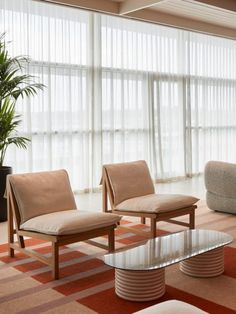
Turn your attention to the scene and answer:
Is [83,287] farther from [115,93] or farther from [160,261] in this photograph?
[115,93]

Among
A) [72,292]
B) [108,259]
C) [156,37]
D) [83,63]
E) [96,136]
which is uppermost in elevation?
[156,37]

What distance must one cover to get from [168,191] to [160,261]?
4.87 metres

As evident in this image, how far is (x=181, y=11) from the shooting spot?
677 centimetres

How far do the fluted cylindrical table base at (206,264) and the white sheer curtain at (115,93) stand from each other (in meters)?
4.01

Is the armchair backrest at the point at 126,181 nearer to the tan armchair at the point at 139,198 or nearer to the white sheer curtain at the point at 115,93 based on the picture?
the tan armchair at the point at 139,198

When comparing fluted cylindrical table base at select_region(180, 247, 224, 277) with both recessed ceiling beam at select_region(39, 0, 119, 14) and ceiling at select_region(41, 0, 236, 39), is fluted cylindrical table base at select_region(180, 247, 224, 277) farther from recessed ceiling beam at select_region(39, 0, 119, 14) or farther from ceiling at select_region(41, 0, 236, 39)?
recessed ceiling beam at select_region(39, 0, 119, 14)

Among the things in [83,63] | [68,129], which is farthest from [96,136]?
[83,63]

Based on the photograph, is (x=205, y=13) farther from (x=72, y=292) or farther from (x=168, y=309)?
(x=168, y=309)

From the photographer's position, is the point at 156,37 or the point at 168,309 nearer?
the point at 168,309

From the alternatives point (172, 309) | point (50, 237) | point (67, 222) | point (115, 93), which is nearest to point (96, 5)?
point (115, 93)

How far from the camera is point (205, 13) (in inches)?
275

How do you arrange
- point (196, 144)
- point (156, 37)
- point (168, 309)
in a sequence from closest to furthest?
1. point (168, 309)
2. point (156, 37)
3. point (196, 144)

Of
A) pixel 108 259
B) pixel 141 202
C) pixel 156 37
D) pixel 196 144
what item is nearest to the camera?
pixel 108 259

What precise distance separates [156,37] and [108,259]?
640cm
